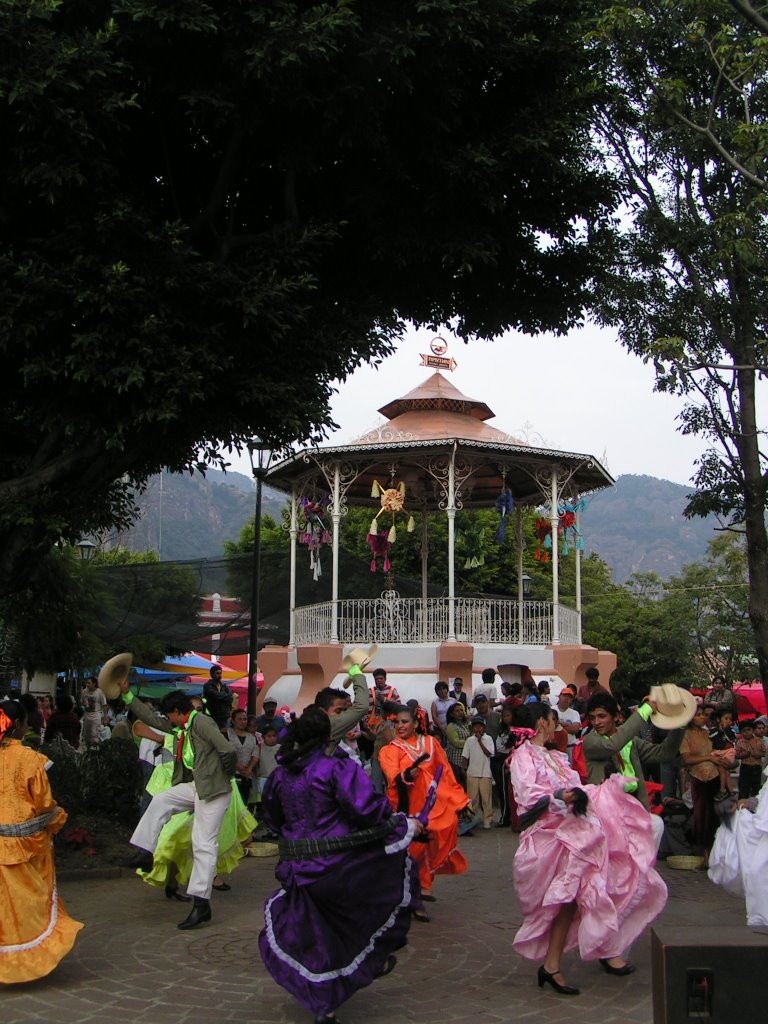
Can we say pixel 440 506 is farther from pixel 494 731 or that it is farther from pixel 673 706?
pixel 673 706

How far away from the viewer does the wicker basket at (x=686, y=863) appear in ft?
35.3

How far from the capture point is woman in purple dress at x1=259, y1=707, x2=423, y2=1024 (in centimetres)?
561

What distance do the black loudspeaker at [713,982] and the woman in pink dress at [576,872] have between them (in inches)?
80.1

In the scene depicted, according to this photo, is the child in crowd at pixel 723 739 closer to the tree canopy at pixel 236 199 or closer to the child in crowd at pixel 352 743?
the child in crowd at pixel 352 743

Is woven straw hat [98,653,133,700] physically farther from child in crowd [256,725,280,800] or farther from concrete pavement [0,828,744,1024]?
child in crowd [256,725,280,800]

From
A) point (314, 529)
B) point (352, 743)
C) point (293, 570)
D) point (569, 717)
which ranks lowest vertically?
point (352, 743)

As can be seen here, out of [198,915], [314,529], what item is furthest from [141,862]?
[314,529]

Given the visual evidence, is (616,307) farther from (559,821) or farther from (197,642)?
(197,642)

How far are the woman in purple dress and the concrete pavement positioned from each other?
0.40 meters

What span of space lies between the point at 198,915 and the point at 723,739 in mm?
5912

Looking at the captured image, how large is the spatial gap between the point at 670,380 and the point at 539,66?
3312 mm

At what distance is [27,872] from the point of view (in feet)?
20.8

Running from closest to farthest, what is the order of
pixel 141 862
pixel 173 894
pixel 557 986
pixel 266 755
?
pixel 557 986
pixel 173 894
pixel 141 862
pixel 266 755

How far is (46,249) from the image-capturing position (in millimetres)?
9250
